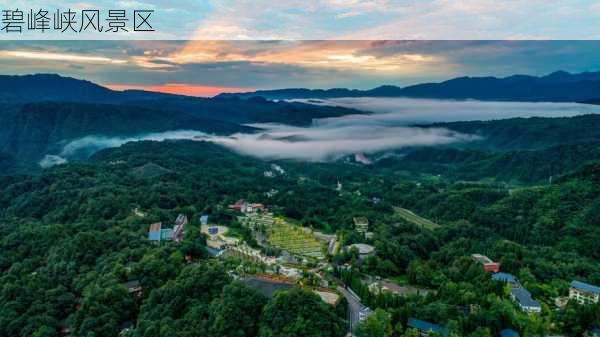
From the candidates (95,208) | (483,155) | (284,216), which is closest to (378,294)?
(284,216)

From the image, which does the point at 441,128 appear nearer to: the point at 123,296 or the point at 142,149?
the point at 142,149

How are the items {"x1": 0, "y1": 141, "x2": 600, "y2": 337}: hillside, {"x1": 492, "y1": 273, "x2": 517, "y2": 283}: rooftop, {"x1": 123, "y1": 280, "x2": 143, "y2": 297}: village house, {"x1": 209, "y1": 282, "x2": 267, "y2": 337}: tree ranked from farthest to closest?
{"x1": 492, "y1": 273, "x2": 517, "y2": 283}: rooftop → {"x1": 123, "y1": 280, "x2": 143, "y2": 297}: village house → {"x1": 0, "y1": 141, "x2": 600, "y2": 337}: hillside → {"x1": 209, "y1": 282, "x2": 267, "y2": 337}: tree

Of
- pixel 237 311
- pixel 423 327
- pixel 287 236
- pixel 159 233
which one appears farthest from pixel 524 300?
pixel 159 233

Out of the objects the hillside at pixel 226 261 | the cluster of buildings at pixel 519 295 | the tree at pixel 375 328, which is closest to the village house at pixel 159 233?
the hillside at pixel 226 261

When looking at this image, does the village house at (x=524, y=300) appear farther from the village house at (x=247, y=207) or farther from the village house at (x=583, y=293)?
the village house at (x=247, y=207)

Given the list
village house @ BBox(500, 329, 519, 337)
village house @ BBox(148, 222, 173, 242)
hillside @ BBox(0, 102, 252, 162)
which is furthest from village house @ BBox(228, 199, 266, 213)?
hillside @ BBox(0, 102, 252, 162)

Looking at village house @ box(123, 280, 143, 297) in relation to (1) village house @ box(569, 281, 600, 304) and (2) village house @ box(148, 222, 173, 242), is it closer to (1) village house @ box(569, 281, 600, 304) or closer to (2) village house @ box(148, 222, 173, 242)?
(2) village house @ box(148, 222, 173, 242)
